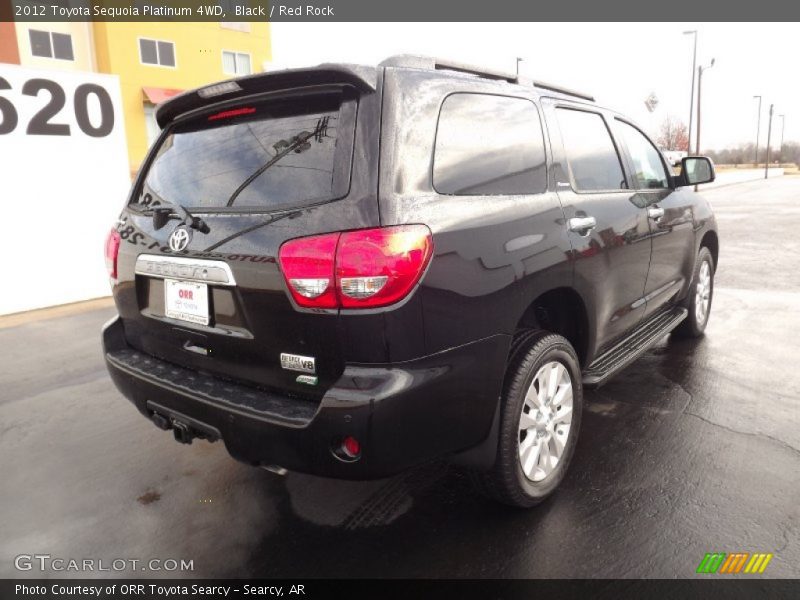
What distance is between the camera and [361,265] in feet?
6.64

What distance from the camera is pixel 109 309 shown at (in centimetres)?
721

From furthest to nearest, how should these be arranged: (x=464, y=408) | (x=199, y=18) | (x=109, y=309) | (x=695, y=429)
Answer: (x=199, y=18)
(x=109, y=309)
(x=695, y=429)
(x=464, y=408)

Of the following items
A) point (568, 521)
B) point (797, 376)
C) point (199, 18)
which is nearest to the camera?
point (568, 521)

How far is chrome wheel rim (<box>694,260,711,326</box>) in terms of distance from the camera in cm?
507

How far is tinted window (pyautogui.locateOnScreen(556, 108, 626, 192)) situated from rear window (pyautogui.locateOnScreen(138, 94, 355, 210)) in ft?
4.61

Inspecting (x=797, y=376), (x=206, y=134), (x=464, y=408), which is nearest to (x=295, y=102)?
(x=206, y=134)

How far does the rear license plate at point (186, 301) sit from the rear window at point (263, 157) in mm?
Answer: 337

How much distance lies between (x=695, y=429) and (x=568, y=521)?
1315mm

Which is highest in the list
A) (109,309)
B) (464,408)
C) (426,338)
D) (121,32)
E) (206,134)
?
(121,32)

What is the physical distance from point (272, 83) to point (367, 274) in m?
0.94

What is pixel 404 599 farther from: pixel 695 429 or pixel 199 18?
pixel 199 18

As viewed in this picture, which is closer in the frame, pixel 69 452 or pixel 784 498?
pixel 784 498

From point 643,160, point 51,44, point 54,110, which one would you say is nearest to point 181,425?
point 643,160

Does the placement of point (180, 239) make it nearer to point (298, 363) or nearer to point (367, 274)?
point (298, 363)
